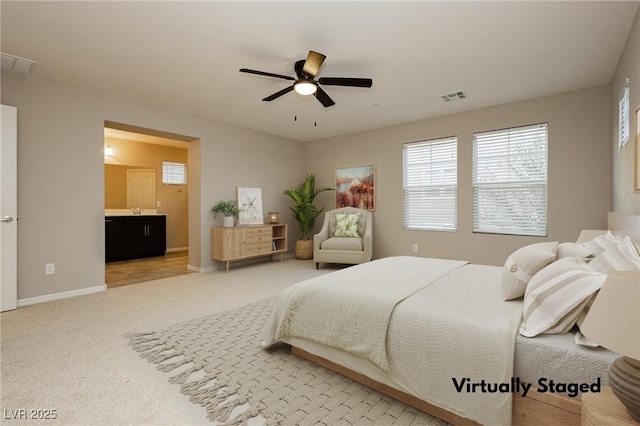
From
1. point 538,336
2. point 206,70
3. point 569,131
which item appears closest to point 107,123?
point 206,70

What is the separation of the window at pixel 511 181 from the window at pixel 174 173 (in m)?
6.77

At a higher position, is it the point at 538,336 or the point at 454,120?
the point at 454,120

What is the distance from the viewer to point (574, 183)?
12.7 feet

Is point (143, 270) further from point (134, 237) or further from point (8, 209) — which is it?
point (8, 209)

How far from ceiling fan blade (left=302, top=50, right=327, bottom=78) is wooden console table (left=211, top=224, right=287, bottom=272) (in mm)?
3099

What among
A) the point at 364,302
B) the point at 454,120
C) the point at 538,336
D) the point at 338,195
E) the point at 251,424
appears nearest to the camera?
the point at 538,336

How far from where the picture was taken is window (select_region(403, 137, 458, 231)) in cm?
495

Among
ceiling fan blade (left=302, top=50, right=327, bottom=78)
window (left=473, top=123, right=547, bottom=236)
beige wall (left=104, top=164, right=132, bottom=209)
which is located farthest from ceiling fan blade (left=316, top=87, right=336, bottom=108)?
beige wall (left=104, top=164, right=132, bottom=209)

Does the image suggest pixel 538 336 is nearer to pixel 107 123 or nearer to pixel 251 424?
pixel 251 424

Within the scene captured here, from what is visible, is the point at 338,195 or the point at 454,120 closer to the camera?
the point at 454,120

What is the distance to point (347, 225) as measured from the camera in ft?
18.1

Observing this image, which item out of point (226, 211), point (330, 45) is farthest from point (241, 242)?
point (330, 45)

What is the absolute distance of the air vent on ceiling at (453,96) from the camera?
3.96 meters

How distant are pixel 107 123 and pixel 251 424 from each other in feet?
14.2
